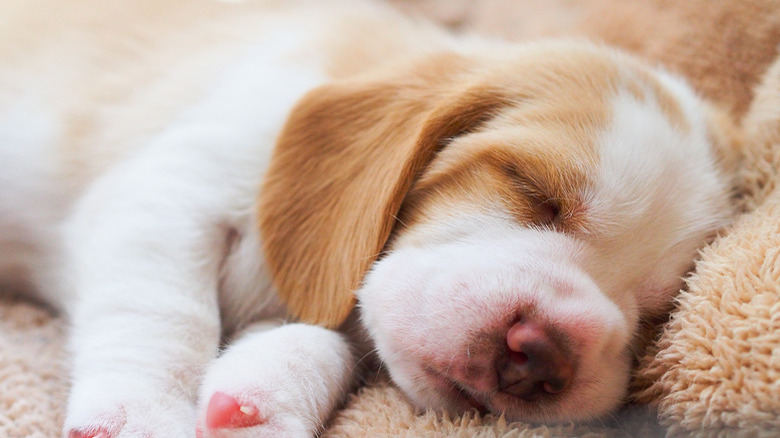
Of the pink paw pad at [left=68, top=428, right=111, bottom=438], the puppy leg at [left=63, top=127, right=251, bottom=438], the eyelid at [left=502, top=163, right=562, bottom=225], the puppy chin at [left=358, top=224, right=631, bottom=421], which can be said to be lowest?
the pink paw pad at [left=68, top=428, right=111, bottom=438]

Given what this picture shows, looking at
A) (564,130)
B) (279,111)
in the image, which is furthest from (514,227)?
(279,111)

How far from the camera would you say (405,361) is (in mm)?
1439

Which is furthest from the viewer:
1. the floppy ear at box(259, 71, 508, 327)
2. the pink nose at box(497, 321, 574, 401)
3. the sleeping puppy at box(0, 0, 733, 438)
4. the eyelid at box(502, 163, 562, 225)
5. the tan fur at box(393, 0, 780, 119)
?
the tan fur at box(393, 0, 780, 119)

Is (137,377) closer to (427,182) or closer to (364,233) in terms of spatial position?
(364,233)

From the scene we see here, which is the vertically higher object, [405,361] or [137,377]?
[405,361]

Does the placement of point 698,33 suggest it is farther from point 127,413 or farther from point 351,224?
point 127,413

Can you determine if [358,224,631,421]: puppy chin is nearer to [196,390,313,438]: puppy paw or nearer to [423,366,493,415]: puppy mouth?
[423,366,493,415]: puppy mouth

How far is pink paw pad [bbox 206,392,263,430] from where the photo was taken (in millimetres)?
1313

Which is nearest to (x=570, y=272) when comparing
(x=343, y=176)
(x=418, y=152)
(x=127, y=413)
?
(x=418, y=152)

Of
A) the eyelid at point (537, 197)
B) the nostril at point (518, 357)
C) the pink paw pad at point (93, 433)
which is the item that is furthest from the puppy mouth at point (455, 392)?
the pink paw pad at point (93, 433)

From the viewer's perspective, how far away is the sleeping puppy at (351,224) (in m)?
1.36

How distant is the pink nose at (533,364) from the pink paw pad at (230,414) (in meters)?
0.45

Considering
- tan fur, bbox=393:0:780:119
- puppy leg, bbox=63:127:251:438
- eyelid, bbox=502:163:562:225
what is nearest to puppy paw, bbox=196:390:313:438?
puppy leg, bbox=63:127:251:438

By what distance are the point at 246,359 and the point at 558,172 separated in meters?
0.73
